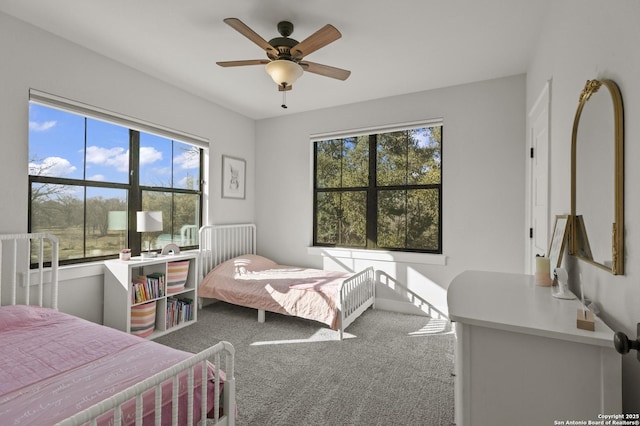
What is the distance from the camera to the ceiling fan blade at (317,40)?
74.6 inches

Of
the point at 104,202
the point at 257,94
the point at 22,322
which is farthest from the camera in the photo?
the point at 257,94

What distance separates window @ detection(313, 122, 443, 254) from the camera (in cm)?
364

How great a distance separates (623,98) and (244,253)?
4.11m

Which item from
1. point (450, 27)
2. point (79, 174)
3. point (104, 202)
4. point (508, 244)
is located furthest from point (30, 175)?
point (508, 244)

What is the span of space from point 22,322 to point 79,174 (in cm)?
135

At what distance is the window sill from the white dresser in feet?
7.65

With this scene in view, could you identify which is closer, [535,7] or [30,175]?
[535,7]

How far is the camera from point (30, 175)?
246 cm

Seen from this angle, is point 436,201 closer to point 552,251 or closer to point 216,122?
point 552,251

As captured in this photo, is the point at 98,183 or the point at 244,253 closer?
the point at 98,183

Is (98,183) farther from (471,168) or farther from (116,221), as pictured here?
(471,168)

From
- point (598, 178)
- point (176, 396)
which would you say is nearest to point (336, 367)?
point (176, 396)

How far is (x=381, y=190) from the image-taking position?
3885mm

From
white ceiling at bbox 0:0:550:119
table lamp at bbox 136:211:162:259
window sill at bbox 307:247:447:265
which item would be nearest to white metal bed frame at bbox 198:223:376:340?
window sill at bbox 307:247:447:265
